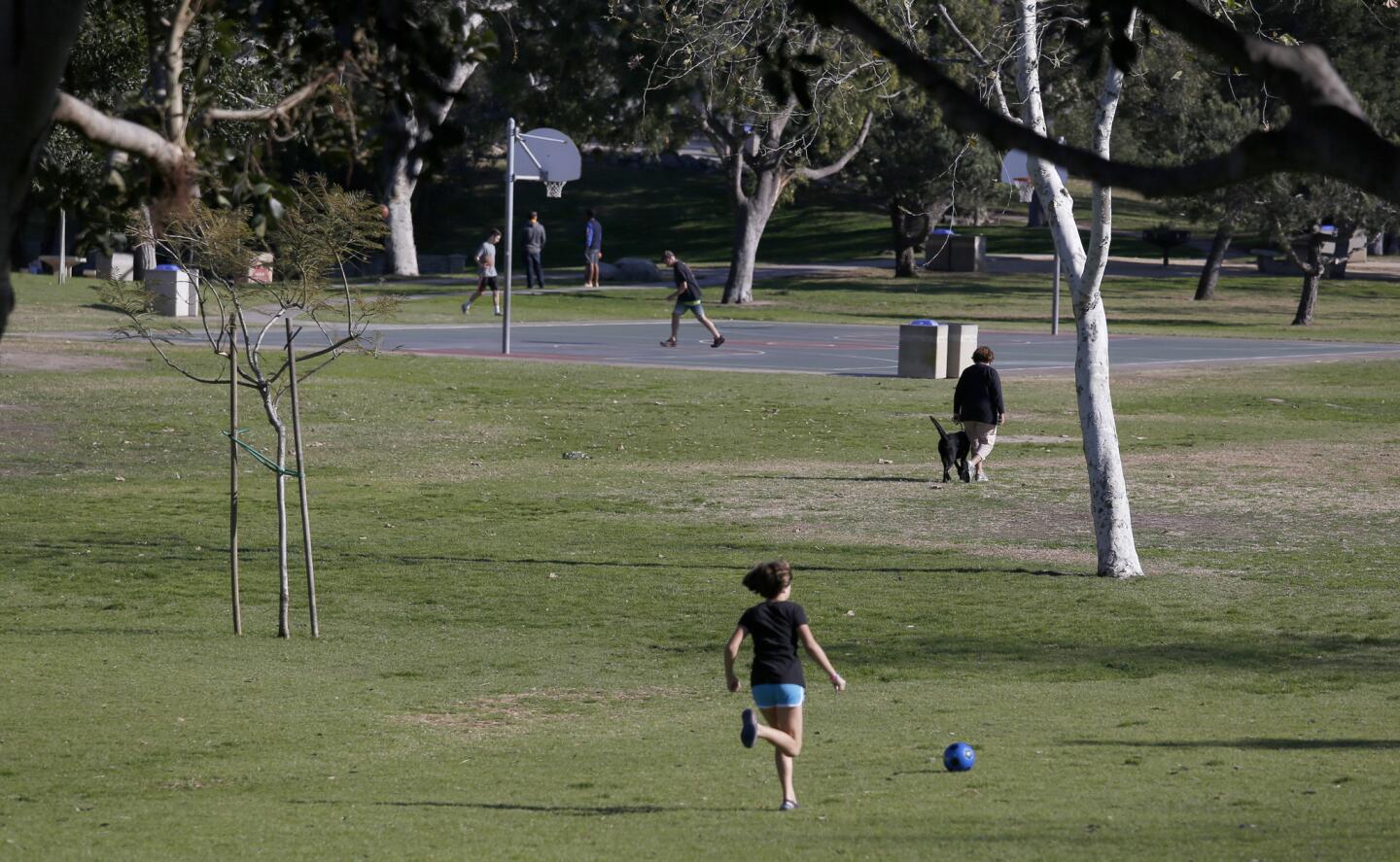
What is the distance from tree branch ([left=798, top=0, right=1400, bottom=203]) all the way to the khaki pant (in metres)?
16.1

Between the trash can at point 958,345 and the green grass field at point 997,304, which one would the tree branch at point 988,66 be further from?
the green grass field at point 997,304

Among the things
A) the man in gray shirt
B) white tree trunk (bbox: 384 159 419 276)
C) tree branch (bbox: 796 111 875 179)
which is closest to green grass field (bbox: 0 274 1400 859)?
tree branch (bbox: 796 111 875 179)

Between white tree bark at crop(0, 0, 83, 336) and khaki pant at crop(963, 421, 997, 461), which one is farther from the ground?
white tree bark at crop(0, 0, 83, 336)

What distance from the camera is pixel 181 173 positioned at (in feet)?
18.8

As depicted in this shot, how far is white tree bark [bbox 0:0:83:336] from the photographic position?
14.1ft

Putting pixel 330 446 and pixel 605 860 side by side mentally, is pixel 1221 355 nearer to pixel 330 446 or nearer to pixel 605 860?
pixel 330 446

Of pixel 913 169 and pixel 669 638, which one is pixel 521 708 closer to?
pixel 669 638

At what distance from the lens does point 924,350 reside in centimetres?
3200

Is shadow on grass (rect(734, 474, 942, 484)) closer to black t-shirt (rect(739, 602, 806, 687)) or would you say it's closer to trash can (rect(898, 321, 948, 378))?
trash can (rect(898, 321, 948, 378))

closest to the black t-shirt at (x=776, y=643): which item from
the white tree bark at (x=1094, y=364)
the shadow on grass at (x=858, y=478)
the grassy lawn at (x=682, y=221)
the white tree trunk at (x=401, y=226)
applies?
the white tree bark at (x=1094, y=364)

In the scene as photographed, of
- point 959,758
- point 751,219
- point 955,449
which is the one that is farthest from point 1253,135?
point 751,219

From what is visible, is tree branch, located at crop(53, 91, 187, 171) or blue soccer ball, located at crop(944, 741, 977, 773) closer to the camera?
tree branch, located at crop(53, 91, 187, 171)

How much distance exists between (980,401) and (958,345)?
1193cm

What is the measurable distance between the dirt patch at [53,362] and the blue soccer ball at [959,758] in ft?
75.3
